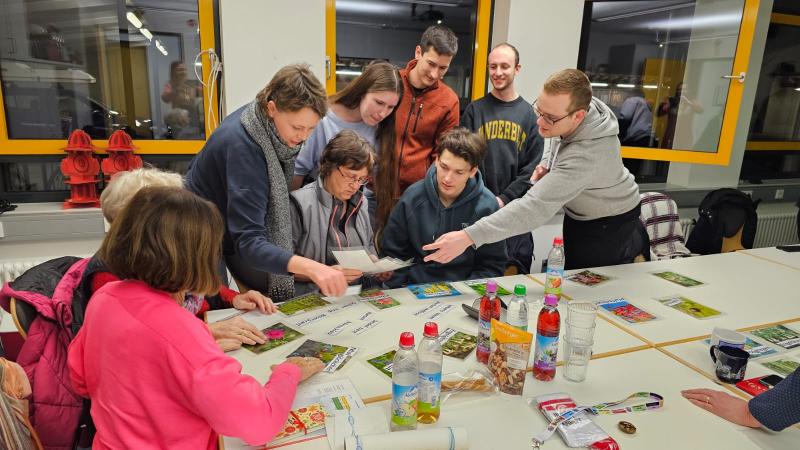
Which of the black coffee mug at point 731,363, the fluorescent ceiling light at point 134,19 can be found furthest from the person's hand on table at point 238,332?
the fluorescent ceiling light at point 134,19

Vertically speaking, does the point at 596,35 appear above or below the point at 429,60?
above

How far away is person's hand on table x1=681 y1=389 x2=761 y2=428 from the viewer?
3.87ft

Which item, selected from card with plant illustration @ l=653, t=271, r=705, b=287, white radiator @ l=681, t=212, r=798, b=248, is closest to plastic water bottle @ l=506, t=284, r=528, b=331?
card with plant illustration @ l=653, t=271, r=705, b=287

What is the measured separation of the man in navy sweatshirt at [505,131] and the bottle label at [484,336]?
1.48 meters

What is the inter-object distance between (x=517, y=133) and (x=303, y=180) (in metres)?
1.27

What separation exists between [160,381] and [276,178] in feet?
3.04

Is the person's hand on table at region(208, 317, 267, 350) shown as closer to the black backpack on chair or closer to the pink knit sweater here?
the pink knit sweater

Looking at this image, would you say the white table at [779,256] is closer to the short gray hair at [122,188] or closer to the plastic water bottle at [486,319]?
the plastic water bottle at [486,319]

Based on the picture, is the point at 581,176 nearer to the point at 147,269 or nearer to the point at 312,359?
the point at 312,359

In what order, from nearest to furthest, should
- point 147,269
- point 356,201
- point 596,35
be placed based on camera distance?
point 147,269, point 356,201, point 596,35

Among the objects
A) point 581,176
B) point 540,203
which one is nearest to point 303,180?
point 540,203

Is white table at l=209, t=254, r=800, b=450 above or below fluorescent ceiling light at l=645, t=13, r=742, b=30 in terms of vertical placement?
below

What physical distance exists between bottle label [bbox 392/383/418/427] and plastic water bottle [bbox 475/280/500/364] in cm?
38

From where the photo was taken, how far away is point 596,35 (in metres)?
4.04
